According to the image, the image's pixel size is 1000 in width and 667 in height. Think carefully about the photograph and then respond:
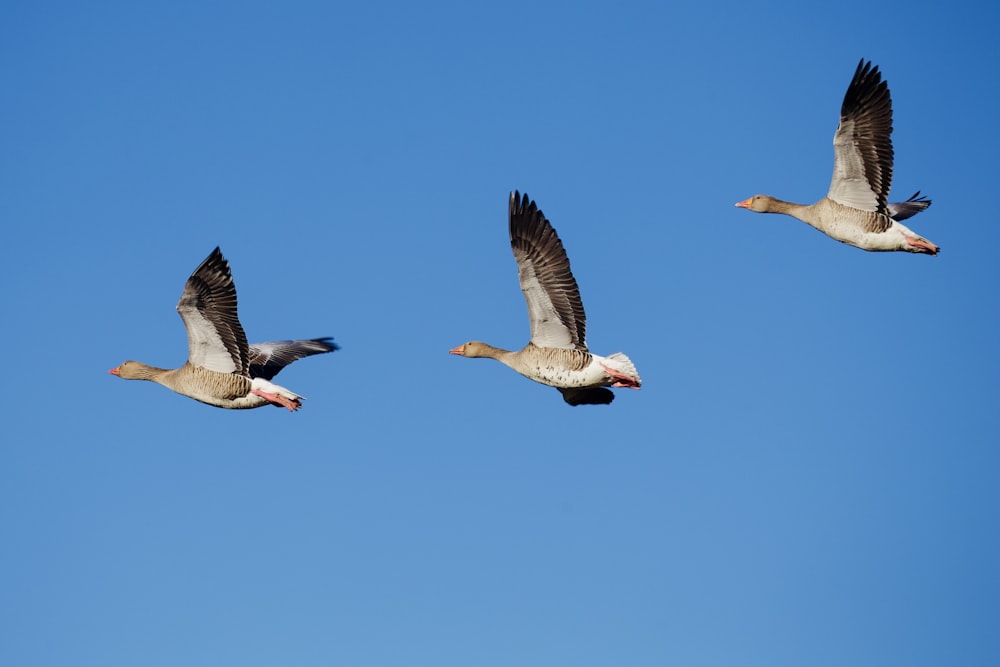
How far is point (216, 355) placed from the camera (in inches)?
709

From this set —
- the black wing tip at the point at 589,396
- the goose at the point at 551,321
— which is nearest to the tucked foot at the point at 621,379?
the goose at the point at 551,321

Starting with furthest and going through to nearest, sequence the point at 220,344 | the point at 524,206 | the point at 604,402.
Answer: the point at 604,402 < the point at 220,344 < the point at 524,206

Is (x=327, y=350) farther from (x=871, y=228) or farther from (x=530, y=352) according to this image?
(x=871, y=228)

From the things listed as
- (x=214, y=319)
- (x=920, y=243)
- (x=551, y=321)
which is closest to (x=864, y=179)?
(x=920, y=243)

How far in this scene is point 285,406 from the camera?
17.9m

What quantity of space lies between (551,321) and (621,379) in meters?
1.38

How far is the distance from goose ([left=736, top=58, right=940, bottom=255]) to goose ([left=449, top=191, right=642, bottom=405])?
4743 mm

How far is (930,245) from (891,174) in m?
1.30

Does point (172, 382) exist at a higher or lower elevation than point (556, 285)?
lower

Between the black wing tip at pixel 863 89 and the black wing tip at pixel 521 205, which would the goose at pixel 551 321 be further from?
the black wing tip at pixel 863 89

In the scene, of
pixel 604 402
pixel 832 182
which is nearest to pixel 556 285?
pixel 604 402

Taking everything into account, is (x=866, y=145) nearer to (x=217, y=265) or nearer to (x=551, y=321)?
(x=551, y=321)

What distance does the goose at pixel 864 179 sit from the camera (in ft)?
63.1

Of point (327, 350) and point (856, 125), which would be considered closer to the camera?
point (856, 125)
